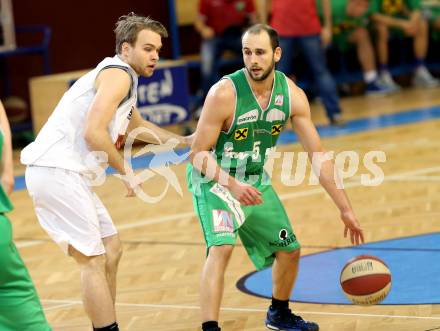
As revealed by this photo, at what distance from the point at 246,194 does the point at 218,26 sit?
415 inches

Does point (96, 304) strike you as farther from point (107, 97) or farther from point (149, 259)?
point (149, 259)

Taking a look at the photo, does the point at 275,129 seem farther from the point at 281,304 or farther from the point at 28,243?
the point at 28,243

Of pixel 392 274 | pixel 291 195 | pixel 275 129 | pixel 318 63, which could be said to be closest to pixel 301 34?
pixel 318 63

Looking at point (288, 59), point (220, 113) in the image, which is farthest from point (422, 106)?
point (220, 113)

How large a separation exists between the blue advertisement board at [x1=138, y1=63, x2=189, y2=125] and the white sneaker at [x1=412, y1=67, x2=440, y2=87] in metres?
5.82

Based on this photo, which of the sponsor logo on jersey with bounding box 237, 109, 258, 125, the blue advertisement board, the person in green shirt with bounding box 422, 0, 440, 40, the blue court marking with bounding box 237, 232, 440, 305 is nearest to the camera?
the sponsor logo on jersey with bounding box 237, 109, 258, 125

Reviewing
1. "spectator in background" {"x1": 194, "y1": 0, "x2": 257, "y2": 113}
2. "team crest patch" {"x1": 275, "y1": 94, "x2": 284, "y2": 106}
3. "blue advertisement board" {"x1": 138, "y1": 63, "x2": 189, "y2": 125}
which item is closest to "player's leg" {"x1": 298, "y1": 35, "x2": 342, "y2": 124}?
"blue advertisement board" {"x1": 138, "y1": 63, "x2": 189, "y2": 125}

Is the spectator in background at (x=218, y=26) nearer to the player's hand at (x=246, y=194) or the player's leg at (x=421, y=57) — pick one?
the player's leg at (x=421, y=57)

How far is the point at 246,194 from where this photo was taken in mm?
6109

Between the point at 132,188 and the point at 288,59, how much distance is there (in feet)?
28.6

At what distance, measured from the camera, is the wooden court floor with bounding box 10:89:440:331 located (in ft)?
22.9

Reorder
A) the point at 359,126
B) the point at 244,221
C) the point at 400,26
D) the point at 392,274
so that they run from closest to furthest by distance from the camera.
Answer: the point at 244,221
the point at 392,274
the point at 359,126
the point at 400,26

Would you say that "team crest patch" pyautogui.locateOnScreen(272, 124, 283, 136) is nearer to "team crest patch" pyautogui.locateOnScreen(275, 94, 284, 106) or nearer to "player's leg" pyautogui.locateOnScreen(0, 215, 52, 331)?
"team crest patch" pyautogui.locateOnScreen(275, 94, 284, 106)

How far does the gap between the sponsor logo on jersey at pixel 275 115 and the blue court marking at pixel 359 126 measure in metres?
6.85
